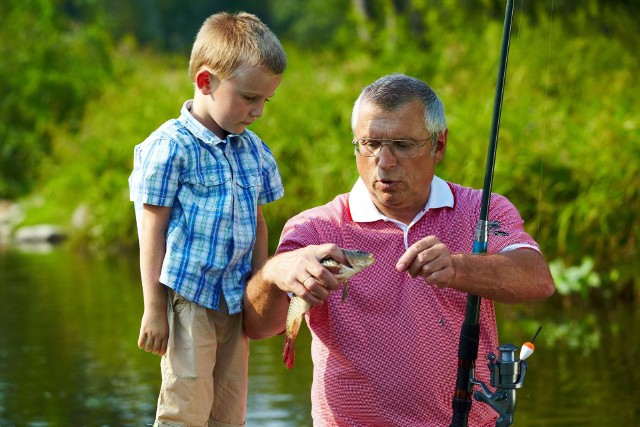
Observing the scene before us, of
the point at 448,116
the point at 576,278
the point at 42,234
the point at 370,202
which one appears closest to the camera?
the point at 370,202

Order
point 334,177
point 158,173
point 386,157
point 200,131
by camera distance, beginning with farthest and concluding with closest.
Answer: point 334,177 → point 200,131 → point 158,173 → point 386,157

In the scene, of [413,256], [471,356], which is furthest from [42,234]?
[413,256]

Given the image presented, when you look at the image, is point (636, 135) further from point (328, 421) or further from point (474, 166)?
point (328, 421)

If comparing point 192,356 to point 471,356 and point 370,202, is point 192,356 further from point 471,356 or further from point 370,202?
point 471,356

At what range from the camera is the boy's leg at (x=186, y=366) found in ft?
10.7

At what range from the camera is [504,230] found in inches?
122

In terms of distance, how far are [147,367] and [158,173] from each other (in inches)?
167

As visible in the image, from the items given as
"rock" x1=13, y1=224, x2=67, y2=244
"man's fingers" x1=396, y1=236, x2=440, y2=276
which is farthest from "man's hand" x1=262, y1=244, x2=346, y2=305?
"rock" x1=13, y1=224, x2=67, y2=244

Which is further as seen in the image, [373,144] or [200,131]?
[200,131]

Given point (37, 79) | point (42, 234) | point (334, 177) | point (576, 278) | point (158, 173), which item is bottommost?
point (42, 234)

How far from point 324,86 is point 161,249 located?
1013 centimetres

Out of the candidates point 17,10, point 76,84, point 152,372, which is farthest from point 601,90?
point 17,10

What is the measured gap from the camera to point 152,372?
7.13 metres

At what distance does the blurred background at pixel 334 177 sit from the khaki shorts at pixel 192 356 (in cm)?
70
